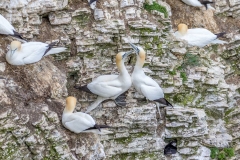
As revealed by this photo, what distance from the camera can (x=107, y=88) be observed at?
8.45m

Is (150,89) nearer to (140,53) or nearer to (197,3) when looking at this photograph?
(140,53)

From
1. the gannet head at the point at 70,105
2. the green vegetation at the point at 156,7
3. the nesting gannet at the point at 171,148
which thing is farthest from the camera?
the green vegetation at the point at 156,7

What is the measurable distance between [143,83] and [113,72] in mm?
694

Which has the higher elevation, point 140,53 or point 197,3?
point 197,3

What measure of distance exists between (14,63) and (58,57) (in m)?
1.10

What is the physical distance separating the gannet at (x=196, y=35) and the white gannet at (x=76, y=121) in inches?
112

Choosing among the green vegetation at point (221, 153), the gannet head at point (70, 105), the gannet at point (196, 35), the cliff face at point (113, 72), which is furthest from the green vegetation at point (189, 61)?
the gannet head at point (70, 105)

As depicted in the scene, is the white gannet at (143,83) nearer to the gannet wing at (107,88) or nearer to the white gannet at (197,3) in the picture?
the gannet wing at (107,88)

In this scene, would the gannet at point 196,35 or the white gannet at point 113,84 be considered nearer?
the white gannet at point 113,84

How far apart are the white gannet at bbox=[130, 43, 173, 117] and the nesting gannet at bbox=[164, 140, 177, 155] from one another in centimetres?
91

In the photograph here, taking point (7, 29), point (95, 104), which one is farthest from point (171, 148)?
point (7, 29)

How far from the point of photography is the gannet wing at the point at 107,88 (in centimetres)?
846

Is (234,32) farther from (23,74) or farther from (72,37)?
(23,74)

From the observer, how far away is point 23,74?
832cm
